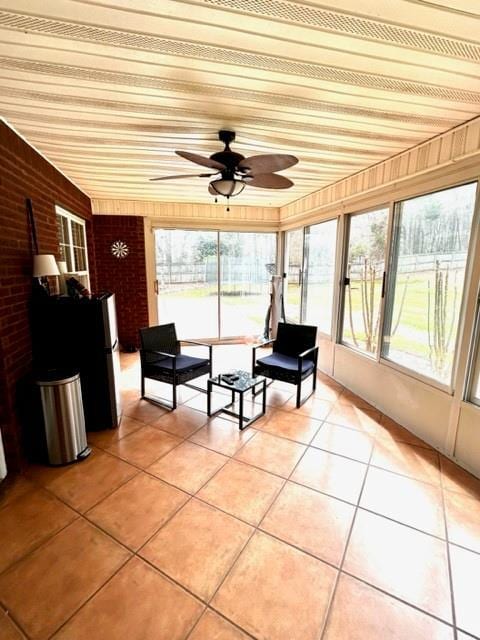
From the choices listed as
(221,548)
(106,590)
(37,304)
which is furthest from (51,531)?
(37,304)

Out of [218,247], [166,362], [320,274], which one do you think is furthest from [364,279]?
[218,247]

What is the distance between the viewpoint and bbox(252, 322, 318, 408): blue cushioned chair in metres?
3.15

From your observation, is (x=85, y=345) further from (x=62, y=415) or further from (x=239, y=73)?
(x=239, y=73)

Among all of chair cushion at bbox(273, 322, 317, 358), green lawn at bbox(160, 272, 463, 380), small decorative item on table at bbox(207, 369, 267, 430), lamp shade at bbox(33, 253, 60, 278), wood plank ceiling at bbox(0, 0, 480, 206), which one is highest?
wood plank ceiling at bbox(0, 0, 480, 206)

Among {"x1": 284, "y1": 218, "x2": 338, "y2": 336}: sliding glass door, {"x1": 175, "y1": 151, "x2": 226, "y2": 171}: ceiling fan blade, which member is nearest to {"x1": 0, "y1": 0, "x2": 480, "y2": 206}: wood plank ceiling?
{"x1": 175, "y1": 151, "x2": 226, "y2": 171}: ceiling fan blade

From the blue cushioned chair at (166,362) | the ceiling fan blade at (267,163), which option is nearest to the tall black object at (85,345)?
the blue cushioned chair at (166,362)

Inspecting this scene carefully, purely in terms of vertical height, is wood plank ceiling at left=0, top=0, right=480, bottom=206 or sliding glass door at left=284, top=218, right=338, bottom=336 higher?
wood plank ceiling at left=0, top=0, right=480, bottom=206

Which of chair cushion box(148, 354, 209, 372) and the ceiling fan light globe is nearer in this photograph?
the ceiling fan light globe

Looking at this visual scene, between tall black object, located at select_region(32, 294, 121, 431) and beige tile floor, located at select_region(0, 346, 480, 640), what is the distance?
13.6 inches

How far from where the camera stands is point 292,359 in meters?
3.49

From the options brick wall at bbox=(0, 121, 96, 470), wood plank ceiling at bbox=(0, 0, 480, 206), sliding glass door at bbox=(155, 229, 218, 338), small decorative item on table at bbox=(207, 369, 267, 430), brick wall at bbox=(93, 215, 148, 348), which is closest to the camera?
wood plank ceiling at bbox=(0, 0, 480, 206)

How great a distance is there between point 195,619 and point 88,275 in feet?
14.4

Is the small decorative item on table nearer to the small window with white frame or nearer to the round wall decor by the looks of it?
the small window with white frame

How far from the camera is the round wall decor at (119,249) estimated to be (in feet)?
16.3
